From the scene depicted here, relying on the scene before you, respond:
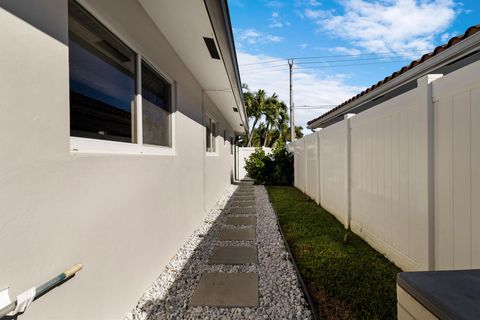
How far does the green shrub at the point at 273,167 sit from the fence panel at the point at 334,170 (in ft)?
18.1

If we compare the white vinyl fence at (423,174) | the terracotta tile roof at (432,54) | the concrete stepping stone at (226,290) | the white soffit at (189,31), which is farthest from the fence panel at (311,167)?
the concrete stepping stone at (226,290)

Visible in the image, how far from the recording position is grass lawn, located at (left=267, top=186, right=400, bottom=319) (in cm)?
237

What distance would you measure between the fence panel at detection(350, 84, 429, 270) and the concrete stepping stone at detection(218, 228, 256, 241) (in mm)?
1809

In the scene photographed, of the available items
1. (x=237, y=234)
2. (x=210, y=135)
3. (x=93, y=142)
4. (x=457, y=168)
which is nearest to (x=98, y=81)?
(x=93, y=142)

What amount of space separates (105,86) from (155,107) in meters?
1.13

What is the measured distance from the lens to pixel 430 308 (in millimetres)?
1006

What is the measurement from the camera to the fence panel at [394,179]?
2.69m

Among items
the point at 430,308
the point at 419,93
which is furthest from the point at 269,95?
the point at 430,308

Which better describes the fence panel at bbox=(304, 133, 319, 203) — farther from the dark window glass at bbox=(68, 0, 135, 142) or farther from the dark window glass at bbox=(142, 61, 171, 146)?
the dark window glass at bbox=(68, 0, 135, 142)

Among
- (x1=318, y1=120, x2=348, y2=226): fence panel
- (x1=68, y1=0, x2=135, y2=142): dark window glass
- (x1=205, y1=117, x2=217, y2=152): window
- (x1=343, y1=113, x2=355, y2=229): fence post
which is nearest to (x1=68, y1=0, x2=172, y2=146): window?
(x1=68, y1=0, x2=135, y2=142): dark window glass

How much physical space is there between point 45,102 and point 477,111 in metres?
2.84

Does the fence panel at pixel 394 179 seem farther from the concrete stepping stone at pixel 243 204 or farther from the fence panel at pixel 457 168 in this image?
the concrete stepping stone at pixel 243 204

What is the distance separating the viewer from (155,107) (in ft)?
11.2

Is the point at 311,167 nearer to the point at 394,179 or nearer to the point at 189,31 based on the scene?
the point at 394,179
